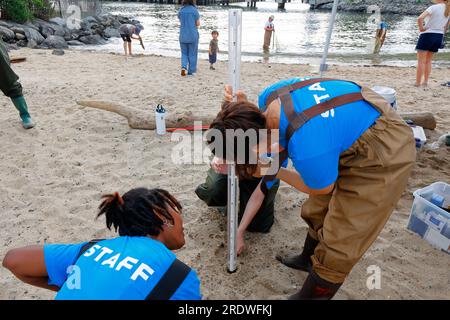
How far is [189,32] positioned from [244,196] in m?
5.71

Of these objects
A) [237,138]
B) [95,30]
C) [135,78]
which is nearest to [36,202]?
[237,138]

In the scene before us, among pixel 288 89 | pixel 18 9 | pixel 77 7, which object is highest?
pixel 77 7

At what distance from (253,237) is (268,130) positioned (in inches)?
55.4

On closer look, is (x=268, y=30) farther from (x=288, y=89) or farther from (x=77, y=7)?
(x=288, y=89)

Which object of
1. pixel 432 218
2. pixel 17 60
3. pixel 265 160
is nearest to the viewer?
pixel 265 160

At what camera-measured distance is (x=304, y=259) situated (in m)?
2.39

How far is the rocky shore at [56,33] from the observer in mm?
11555

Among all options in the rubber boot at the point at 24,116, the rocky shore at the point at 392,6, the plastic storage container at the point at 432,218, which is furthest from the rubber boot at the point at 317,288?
the rocky shore at the point at 392,6

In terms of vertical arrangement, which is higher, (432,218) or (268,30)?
(268,30)

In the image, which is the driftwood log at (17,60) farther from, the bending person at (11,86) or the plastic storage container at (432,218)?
the plastic storage container at (432,218)

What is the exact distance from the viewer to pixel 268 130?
4.98ft

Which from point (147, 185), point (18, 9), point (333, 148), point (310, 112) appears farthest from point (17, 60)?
point (333, 148)

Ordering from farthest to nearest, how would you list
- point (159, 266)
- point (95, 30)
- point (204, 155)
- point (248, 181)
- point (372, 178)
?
point (95, 30) → point (204, 155) → point (248, 181) → point (372, 178) → point (159, 266)
